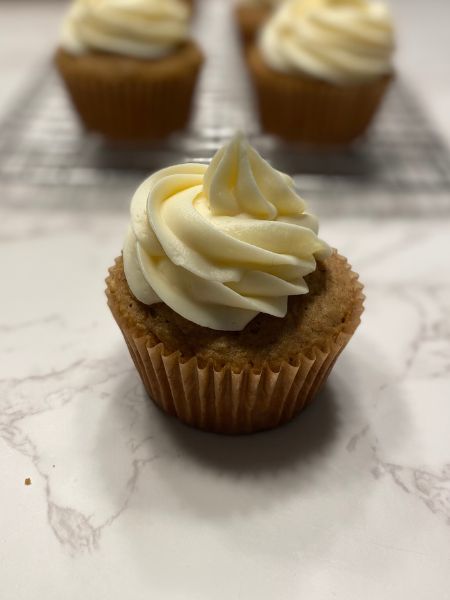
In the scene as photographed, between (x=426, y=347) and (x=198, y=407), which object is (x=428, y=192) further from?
(x=198, y=407)

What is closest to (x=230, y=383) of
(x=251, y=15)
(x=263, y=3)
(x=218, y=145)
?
(x=218, y=145)

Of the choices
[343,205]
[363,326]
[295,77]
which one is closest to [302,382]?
[363,326]

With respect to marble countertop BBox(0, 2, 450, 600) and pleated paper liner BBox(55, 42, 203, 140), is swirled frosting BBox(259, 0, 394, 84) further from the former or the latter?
marble countertop BBox(0, 2, 450, 600)

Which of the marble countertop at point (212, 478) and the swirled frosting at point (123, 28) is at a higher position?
the swirled frosting at point (123, 28)

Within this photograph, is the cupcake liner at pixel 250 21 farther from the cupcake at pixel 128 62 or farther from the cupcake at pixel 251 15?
the cupcake at pixel 128 62

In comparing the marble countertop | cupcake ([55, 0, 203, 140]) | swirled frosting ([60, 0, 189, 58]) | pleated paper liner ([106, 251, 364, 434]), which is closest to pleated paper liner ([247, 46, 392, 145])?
cupcake ([55, 0, 203, 140])

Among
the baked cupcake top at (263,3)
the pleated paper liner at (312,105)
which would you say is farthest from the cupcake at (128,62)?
the baked cupcake top at (263,3)

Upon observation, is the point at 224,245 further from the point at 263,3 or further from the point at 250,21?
the point at 263,3
